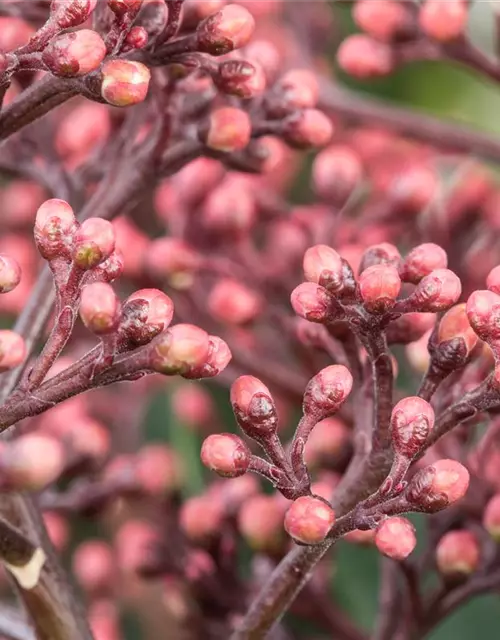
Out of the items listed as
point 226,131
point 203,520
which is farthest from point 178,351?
point 203,520

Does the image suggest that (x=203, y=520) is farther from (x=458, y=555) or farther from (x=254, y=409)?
(x=254, y=409)

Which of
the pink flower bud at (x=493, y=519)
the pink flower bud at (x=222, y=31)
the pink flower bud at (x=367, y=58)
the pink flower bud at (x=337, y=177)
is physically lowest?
the pink flower bud at (x=493, y=519)

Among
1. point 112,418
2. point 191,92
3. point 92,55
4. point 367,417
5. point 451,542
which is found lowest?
point 112,418

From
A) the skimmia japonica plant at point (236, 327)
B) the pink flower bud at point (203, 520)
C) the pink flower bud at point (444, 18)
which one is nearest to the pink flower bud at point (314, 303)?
the skimmia japonica plant at point (236, 327)

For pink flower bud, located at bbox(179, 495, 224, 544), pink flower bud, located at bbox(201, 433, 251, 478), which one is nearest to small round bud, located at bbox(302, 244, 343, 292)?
pink flower bud, located at bbox(201, 433, 251, 478)

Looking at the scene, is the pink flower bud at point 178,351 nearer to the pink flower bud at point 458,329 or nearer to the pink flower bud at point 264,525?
the pink flower bud at point 458,329

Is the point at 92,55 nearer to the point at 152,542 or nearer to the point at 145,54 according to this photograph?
the point at 145,54

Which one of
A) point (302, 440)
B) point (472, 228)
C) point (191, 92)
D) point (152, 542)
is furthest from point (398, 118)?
point (302, 440)
